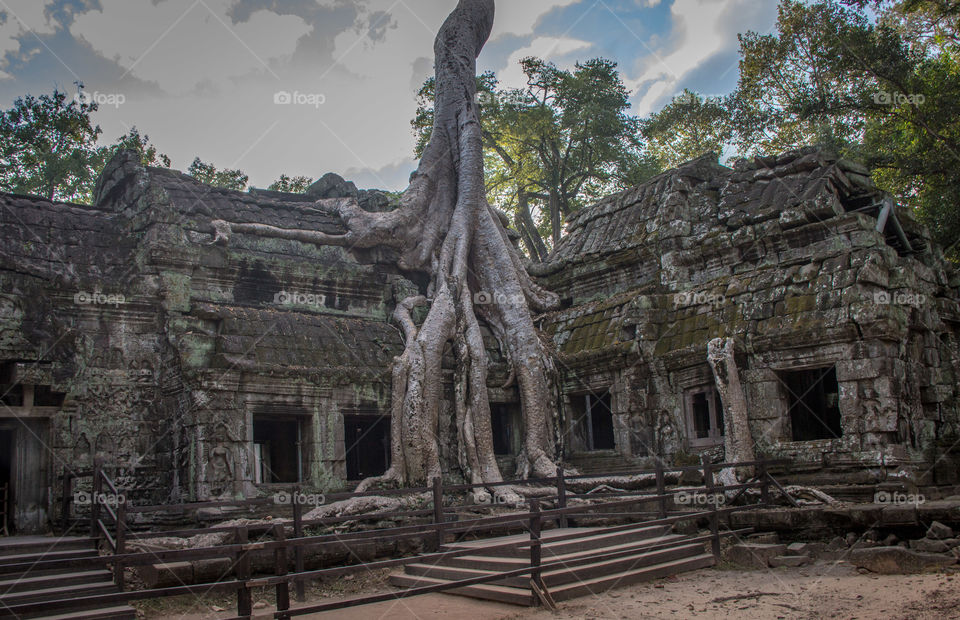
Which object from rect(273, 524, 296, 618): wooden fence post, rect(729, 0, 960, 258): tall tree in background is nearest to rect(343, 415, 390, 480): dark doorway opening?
rect(273, 524, 296, 618): wooden fence post

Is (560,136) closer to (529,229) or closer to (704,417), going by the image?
(529,229)

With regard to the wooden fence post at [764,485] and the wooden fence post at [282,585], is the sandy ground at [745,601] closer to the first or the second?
the wooden fence post at [282,585]

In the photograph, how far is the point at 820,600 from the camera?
631 centimetres

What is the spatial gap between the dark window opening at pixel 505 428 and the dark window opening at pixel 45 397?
5.95m

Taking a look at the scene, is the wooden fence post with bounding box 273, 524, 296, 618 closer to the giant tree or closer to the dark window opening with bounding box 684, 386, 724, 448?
the giant tree

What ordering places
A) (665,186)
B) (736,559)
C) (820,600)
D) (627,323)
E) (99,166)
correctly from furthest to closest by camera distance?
1. (99,166)
2. (665,186)
3. (627,323)
4. (736,559)
5. (820,600)

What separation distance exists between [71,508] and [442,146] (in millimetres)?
8187

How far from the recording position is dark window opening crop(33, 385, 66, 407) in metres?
9.12

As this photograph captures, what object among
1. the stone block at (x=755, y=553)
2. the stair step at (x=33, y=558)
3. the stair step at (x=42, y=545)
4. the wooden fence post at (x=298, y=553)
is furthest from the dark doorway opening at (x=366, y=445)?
the stone block at (x=755, y=553)

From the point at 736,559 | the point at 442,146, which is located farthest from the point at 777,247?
the point at 442,146

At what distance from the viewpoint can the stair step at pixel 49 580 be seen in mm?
6422

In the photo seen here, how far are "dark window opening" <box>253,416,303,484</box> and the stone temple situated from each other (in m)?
0.04

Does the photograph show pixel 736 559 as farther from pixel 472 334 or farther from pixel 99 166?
pixel 99 166

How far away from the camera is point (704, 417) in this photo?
37.3 feet
